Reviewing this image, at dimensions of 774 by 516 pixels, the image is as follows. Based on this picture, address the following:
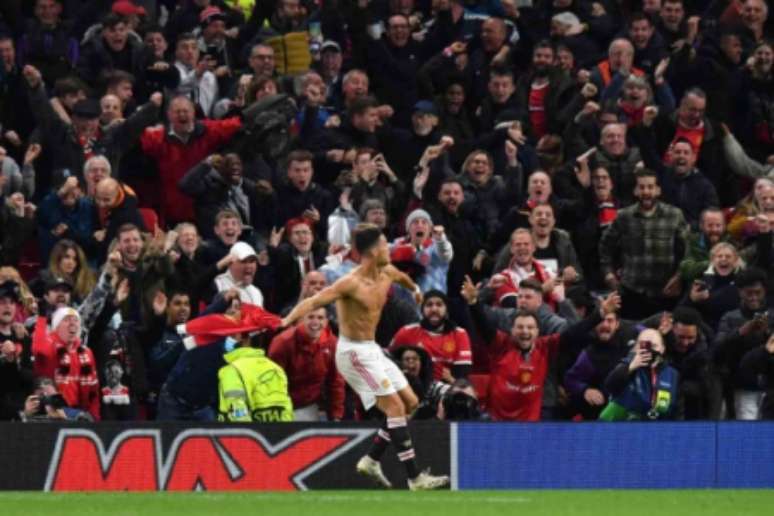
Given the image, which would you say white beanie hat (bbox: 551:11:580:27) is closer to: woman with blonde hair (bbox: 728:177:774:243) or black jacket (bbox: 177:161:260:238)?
woman with blonde hair (bbox: 728:177:774:243)

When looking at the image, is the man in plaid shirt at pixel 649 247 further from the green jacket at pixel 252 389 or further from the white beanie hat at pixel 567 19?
the green jacket at pixel 252 389

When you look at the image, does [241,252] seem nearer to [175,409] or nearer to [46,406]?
[175,409]

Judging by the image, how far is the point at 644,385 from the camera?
18.7 metres

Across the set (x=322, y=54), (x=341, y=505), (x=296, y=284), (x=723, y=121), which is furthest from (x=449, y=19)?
(x=341, y=505)

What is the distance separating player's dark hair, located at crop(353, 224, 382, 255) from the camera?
17234 millimetres

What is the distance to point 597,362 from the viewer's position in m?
19.4

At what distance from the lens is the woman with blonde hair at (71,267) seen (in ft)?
65.4

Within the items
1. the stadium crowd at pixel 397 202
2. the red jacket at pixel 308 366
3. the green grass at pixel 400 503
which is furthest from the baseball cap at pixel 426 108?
the green grass at pixel 400 503

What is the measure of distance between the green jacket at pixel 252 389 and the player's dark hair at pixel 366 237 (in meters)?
1.56

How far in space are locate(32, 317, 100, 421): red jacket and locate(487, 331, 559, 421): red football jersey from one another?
11.0ft

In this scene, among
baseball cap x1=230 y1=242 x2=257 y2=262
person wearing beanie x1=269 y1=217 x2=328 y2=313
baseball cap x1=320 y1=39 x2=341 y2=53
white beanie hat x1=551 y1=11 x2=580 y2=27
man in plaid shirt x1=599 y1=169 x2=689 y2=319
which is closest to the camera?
baseball cap x1=230 y1=242 x2=257 y2=262

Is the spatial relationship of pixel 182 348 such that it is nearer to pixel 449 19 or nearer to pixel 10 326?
pixel 10 326

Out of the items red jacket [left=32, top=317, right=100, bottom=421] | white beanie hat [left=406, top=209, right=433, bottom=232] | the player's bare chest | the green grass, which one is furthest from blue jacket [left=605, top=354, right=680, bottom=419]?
red jacket [left=32, top=317, right=100, bottom=421]

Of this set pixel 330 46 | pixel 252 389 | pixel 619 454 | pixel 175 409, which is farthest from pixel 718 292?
pixel 330 46
